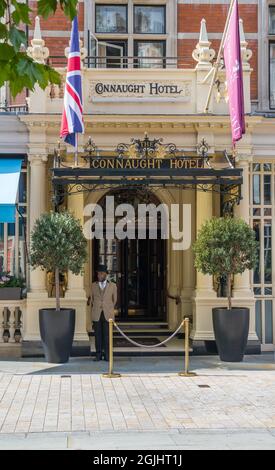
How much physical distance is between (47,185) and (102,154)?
Answer: 1.50m

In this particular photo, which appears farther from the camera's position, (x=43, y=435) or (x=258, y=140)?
(x=258, y=140)

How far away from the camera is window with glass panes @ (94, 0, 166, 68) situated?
16.6m

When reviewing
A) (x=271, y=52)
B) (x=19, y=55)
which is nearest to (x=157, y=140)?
(x=271, y=52)

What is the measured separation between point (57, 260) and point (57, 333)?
4.76 ft

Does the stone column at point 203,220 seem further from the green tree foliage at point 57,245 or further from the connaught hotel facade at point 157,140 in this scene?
the green tree foliage at point 57,245

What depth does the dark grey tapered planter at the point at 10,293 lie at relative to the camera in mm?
14539

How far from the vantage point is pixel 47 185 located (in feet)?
50.7

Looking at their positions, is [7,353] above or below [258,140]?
below

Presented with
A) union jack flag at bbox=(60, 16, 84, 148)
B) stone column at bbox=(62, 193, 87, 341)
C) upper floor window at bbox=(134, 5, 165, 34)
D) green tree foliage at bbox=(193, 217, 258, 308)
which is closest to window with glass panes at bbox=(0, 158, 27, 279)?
stone column at bbox=(62, 193, 87, 341)

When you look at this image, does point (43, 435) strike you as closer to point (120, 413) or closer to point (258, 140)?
point (120, 413)

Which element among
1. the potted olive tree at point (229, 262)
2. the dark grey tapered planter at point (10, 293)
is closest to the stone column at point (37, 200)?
the dark grey tapered planter at point (10, 293)

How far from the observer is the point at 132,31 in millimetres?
16672
